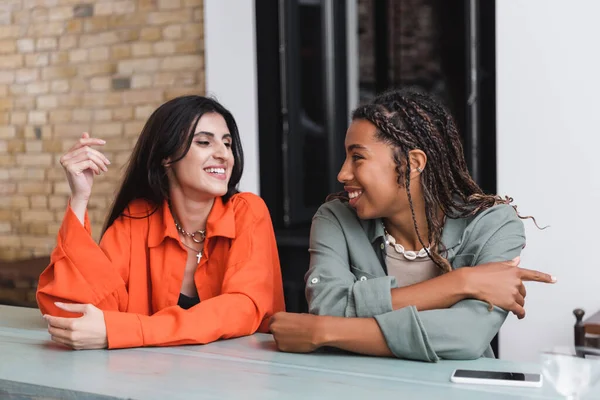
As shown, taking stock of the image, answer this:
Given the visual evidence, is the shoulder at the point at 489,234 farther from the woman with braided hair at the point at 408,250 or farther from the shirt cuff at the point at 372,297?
the shirt cuff at the point at 372,297

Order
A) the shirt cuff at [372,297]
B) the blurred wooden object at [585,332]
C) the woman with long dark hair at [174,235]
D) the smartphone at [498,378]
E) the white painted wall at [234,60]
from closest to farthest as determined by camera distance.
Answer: the smartphone at [498,378], the shirt cuff at [372,297], the woman with long dark hair at [174,235], the blurred wooden object at [585,332], the white painted wall at [234,60]

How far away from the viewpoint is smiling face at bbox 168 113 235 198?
2.21m

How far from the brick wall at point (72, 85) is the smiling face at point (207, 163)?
193 cm

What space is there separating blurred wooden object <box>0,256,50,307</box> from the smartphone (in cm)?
355

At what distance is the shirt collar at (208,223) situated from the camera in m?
2.19

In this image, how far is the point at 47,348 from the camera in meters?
1.87

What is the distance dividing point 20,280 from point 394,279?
136 inches

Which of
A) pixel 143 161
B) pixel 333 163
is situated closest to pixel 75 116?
pixel 333 163

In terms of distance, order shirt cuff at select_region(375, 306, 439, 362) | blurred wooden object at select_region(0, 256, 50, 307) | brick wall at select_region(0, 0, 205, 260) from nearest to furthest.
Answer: shirt cuff at select_region(375, 306, 439, 362) < brick wall at select_region(0, 0, 205, 260) < blurred wooden object at select_region(0, 256, 50, 307)

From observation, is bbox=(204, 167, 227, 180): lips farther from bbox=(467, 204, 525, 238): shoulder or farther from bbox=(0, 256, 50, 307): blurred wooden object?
bbox=(0, 256, 50, 307): blurred wooden object

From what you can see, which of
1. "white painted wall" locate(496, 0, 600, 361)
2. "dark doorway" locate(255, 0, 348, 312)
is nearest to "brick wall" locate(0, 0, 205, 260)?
"dark doorway" locate(255, 0, 348, 312)

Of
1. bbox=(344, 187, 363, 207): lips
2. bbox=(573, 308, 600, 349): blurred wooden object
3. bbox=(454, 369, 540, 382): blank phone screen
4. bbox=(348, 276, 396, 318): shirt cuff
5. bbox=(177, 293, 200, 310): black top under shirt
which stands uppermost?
bbox=(344, 187, 363, 207): lips

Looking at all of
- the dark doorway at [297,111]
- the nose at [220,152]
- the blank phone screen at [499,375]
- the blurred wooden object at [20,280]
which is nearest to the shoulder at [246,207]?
the nose at [220,152]

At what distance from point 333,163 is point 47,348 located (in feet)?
8.67
